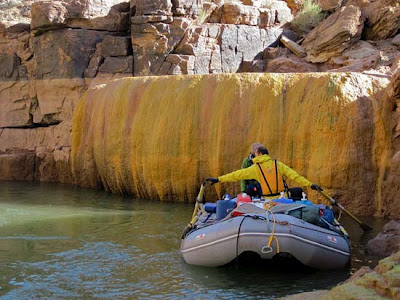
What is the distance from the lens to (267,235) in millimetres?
7562

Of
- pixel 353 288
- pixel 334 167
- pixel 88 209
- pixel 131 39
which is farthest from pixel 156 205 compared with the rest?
pixel 353 288

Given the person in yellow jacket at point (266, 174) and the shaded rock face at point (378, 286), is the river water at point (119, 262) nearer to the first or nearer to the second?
the person in yellow jacket at point (266, 174)

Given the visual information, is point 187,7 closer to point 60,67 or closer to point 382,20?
point 60,67

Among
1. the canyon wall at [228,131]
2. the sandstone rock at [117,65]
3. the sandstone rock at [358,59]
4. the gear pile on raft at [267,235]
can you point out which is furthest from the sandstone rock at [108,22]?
the gear pile on raft at [267,235]

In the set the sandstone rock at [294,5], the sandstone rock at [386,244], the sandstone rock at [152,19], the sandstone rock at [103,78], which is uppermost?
the sandstone rock at [294,5]

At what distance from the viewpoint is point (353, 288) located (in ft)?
16.5

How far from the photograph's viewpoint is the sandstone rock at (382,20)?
728 inches

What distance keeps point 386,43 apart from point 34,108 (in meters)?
9.96

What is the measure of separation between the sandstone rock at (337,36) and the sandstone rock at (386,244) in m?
9.96

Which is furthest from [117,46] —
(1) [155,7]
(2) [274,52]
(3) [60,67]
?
(2) [274,52]

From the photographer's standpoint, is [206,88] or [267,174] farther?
[206,88]

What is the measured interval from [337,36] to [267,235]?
12.1m

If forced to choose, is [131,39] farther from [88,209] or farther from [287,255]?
[287,255]

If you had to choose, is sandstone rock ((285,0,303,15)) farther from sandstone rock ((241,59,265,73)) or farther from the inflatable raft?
the inflatable raft
